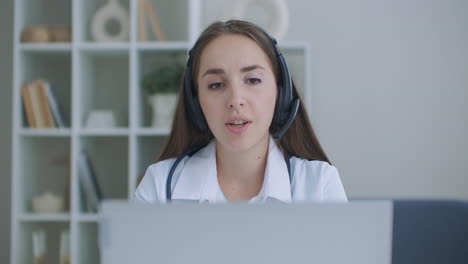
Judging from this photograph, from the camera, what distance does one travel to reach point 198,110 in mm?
1422

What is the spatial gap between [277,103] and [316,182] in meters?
0.24

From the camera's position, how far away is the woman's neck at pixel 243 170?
1.40m

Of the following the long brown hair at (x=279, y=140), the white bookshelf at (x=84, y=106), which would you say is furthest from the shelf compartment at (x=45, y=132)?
the long brown hair at (x=279, y=140)

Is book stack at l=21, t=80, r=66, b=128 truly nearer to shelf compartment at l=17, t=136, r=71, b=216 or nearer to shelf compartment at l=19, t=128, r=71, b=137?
shelf compartment at l=19, t=128, r=71, b=137

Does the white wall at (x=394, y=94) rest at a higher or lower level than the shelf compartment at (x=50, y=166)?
higher

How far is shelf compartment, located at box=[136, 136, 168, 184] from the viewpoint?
2766 millimetres

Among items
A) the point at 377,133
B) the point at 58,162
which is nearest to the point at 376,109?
the point at 377,133

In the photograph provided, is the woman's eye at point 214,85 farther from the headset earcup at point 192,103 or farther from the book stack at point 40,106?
the book stack at point 40,106

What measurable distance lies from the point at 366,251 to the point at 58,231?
259 cm

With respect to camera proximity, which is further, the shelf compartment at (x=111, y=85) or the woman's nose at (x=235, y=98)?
the shelf compartment at (x=111, y=85)

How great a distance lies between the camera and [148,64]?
2.91 meters

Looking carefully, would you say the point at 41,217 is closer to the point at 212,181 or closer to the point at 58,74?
the point at 58,74

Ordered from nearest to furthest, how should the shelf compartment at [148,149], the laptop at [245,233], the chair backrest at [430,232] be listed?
the laptop at [245,233]
the chair backrest at [430,232]
the shelf compartment at [148,149]

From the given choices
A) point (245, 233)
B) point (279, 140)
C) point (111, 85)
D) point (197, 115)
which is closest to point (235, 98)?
point (197, 115)
